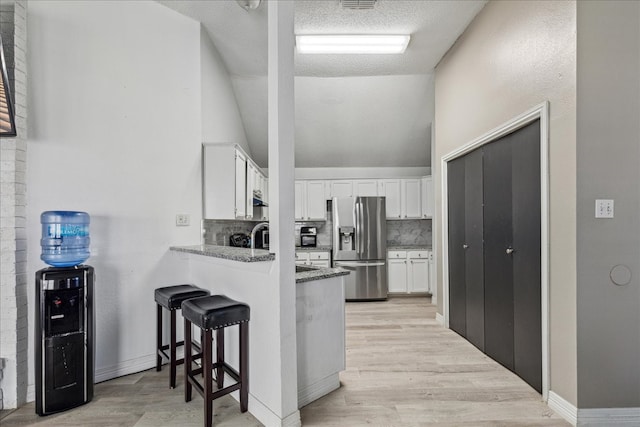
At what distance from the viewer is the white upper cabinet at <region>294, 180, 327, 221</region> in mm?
5715

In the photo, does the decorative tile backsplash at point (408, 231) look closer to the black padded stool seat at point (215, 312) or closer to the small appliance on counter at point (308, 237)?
the small appliance on counter at point (308, 237)

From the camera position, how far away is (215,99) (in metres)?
3.65

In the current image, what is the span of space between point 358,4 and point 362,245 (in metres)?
3.46

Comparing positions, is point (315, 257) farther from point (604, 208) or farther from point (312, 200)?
point (604, 208)

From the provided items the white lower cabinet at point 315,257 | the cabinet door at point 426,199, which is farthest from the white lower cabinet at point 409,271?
the white lower cabinet at point 315,257

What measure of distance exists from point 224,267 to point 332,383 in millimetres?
1190

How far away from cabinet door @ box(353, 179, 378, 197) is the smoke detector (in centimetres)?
311

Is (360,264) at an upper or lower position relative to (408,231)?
lower

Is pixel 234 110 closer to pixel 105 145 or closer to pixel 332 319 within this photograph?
pixel 105 145

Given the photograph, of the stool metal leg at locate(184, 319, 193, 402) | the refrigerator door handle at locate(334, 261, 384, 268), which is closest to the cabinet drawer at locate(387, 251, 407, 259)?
the refrigerator door handle at locate(334, 261, 384, 268)

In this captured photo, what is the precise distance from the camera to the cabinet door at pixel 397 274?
539 centimetres

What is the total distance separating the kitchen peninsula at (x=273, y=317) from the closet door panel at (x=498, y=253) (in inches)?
55.7

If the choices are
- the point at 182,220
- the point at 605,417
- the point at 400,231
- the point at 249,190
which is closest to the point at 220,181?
the point at 182,220

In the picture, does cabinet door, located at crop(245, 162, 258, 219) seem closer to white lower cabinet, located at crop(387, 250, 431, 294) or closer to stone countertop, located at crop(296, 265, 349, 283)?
stone countertop, located at crop(296, 265, 349, 283)
